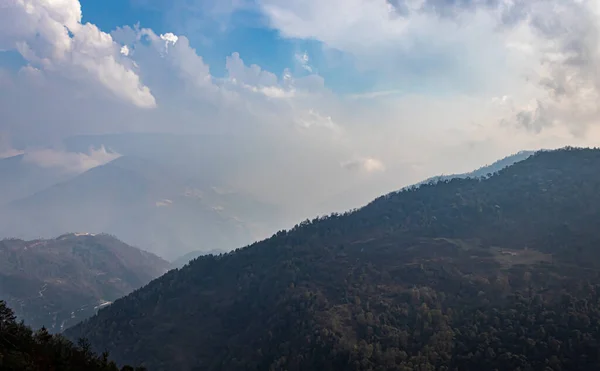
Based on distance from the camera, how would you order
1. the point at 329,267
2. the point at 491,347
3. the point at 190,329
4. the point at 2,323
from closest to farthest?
the point at 2,323
the point at 491,347
the point at 190,329
the point at 329,267

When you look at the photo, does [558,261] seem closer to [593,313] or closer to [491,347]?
[593,313]

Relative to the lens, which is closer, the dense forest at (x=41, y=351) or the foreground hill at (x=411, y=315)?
the dense forest at (x=41, y=351)

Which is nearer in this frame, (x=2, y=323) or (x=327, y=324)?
(x=2, y=323)

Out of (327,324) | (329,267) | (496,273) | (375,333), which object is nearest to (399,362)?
(375,333)

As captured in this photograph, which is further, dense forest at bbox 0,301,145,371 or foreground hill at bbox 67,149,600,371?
foreground hill at bbox 67,149,600,371

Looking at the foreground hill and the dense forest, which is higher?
the dense forest

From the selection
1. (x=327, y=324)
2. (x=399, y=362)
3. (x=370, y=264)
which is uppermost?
(x=370, y=264)

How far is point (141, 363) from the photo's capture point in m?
154

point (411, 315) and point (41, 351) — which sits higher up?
point (41, 351)

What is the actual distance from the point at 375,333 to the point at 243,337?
173 ft

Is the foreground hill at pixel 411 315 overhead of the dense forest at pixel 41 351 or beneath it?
beneath

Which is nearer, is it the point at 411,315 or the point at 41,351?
the point at 41,351

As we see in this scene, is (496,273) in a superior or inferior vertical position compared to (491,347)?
superior

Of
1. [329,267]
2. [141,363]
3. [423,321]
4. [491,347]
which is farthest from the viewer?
[329,267]
